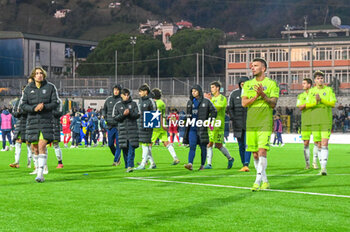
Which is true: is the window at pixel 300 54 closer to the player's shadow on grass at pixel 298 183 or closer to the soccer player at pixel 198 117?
the soccer player at pixel 198 117

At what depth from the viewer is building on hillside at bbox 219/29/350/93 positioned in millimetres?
97012

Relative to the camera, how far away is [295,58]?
331 feet

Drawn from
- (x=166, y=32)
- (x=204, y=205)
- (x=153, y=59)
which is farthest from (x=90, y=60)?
(x=204, y=205)

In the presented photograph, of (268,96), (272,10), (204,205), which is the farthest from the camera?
(272,10)

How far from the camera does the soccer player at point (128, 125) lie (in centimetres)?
1691

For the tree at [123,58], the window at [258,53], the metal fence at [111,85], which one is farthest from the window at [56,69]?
the window at [258,53]

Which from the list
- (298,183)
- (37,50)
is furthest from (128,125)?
(37,50)

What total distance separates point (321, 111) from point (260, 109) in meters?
4.84

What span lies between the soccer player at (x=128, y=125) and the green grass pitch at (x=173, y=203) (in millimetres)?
1421

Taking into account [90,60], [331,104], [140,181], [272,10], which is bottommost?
[140,181]

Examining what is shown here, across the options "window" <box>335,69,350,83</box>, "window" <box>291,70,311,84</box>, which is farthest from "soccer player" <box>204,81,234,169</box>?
"window" <box>291,70,311,84</box>

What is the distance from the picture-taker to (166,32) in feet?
495

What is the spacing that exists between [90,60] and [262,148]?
107663 mm

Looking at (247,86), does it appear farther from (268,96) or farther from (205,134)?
(205,134)
